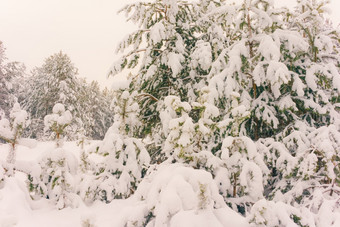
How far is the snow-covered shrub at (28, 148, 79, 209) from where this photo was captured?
16.9 feet

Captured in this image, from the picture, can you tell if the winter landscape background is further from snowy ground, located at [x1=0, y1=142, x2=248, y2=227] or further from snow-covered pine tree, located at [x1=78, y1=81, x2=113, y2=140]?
snow-covered pine tree, located at [x1=78, y1=81, x2=113, y2=140]

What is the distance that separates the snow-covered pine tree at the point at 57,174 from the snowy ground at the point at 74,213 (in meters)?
0.17

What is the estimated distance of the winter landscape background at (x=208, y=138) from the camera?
3.77 m

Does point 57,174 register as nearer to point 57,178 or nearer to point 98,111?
point 57,178

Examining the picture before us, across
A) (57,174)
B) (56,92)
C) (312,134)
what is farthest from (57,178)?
(56,92)

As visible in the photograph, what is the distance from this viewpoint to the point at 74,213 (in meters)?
4.95

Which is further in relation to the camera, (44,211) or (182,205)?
(44,211)

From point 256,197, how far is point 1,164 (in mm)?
4433

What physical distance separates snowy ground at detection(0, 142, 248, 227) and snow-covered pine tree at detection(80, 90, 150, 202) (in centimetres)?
24

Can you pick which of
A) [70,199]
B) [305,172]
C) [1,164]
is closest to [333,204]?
[305,172]

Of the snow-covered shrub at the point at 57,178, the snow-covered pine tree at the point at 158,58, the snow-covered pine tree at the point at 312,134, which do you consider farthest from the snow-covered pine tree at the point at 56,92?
the snow-covered pine tree at the point at 312,134

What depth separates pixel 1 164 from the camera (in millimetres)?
5195

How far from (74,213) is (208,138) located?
8.95 feet

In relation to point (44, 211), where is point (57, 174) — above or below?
above
